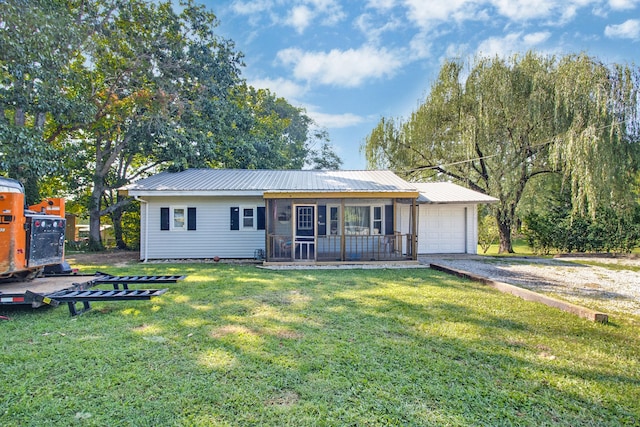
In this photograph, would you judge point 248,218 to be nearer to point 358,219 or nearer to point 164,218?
point 164,218

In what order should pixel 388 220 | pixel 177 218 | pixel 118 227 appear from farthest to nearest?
1. pixel 118 227
2. pixel 388 220
3. pixel 177 218

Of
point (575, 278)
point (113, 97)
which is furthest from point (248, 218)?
point (575, 278)

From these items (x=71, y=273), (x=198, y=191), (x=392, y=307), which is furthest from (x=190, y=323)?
(x=198, y=191)

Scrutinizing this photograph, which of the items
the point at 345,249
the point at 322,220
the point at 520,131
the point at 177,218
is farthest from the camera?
the point at 520,131

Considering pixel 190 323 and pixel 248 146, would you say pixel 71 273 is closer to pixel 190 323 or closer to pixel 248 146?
pixel 190 323

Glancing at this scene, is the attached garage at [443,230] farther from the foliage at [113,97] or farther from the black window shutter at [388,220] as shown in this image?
the foliage at [113,97]

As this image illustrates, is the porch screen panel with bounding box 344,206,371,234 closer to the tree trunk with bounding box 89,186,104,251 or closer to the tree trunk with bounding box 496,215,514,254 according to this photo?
the tree trunk with bounding box 496,215,514,254

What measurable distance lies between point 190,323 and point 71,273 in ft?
12.9

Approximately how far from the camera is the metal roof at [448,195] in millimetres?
12281

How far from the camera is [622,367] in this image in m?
3.15

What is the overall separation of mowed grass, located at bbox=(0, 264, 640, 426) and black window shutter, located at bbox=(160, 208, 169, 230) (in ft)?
21.7

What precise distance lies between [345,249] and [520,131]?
9332mm

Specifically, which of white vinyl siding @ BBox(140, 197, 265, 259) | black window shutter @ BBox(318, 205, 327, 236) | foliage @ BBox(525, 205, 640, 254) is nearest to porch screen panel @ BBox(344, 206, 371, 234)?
black window shutter @ BBox(318, 205, 327, 236)

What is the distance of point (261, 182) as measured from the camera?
12.1m
